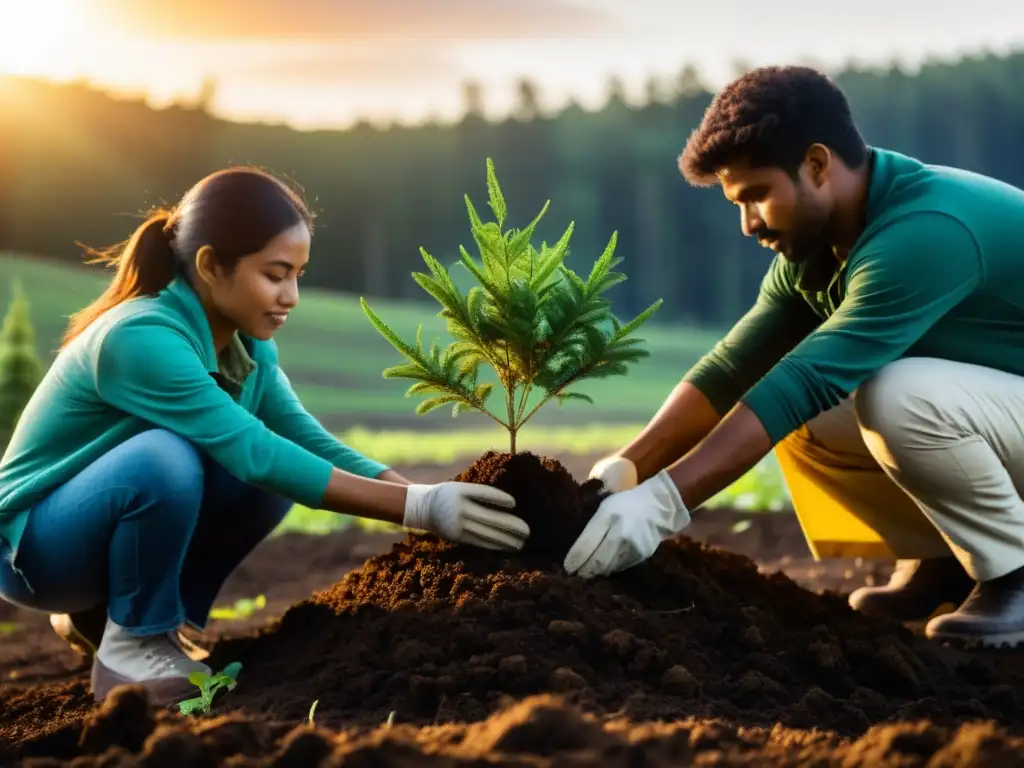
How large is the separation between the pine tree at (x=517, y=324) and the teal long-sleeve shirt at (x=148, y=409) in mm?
383

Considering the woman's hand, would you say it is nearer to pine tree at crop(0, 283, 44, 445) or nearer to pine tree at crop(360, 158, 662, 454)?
pine tree at crop(360, 158, 662, 454)

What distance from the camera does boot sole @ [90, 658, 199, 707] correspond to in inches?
111

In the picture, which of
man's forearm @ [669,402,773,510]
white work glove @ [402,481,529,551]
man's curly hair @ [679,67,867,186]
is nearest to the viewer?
white work glove @ [402,481,529,551]

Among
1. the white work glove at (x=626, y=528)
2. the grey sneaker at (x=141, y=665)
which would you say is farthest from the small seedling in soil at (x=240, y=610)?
the white work glove at (x=626, y=528)

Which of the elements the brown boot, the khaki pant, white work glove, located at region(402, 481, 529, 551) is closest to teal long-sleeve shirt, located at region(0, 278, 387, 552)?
white work glove, located at region(402, 481, 529, 551)

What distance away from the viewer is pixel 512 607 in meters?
2.60

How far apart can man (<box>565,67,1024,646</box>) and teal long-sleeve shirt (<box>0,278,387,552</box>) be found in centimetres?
82

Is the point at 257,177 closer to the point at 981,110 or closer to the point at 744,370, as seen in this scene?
the point at 744,370

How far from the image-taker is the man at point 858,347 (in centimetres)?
290

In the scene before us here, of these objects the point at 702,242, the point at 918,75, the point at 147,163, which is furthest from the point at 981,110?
the point at 147,163

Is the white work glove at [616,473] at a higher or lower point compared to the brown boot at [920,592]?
higher

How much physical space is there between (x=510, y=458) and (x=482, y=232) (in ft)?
2.03

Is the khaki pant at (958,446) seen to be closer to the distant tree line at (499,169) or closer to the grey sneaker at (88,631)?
the grey sneaker at (88,631)

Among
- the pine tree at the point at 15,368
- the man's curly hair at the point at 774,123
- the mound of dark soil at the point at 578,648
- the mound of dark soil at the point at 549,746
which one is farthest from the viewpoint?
the pine tree at the point at 15,368
